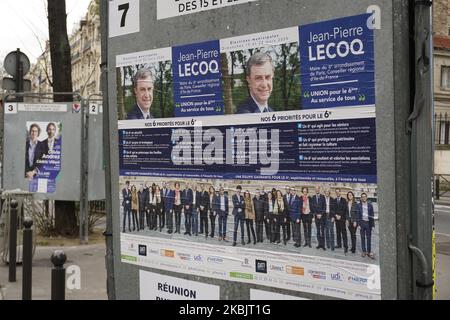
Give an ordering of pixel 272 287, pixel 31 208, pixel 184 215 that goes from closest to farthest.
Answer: pixel 272 287
pixel 184 215
pixel 31 208

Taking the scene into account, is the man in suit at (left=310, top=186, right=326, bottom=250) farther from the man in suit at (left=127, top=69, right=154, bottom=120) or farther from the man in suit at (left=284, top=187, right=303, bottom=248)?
the man in suit at (left=127, top=69, right=154, bottom=120)

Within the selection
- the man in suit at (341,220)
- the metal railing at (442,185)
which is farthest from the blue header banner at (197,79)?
the metal railing at (442,185)

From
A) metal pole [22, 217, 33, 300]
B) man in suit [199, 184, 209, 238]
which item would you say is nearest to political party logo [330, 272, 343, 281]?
man in suit [199, 184, 209, 238]

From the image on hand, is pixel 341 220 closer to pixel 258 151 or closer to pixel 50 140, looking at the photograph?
pixel 258 151

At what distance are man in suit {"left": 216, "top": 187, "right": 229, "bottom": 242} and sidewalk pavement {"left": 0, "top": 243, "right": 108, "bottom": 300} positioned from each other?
3780 mm

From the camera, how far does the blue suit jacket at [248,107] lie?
8.85 feet

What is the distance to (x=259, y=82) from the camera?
2676 mm

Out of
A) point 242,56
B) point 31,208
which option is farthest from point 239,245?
point 31,208

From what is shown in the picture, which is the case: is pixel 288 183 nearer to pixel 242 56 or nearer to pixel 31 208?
pixel 242 56

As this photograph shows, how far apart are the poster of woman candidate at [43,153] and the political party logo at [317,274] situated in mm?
8365

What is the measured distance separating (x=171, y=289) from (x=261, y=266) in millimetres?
636

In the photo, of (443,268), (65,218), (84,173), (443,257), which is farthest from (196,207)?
(65,218)

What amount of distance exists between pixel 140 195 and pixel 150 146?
0.97 ft

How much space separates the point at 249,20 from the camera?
273cm
